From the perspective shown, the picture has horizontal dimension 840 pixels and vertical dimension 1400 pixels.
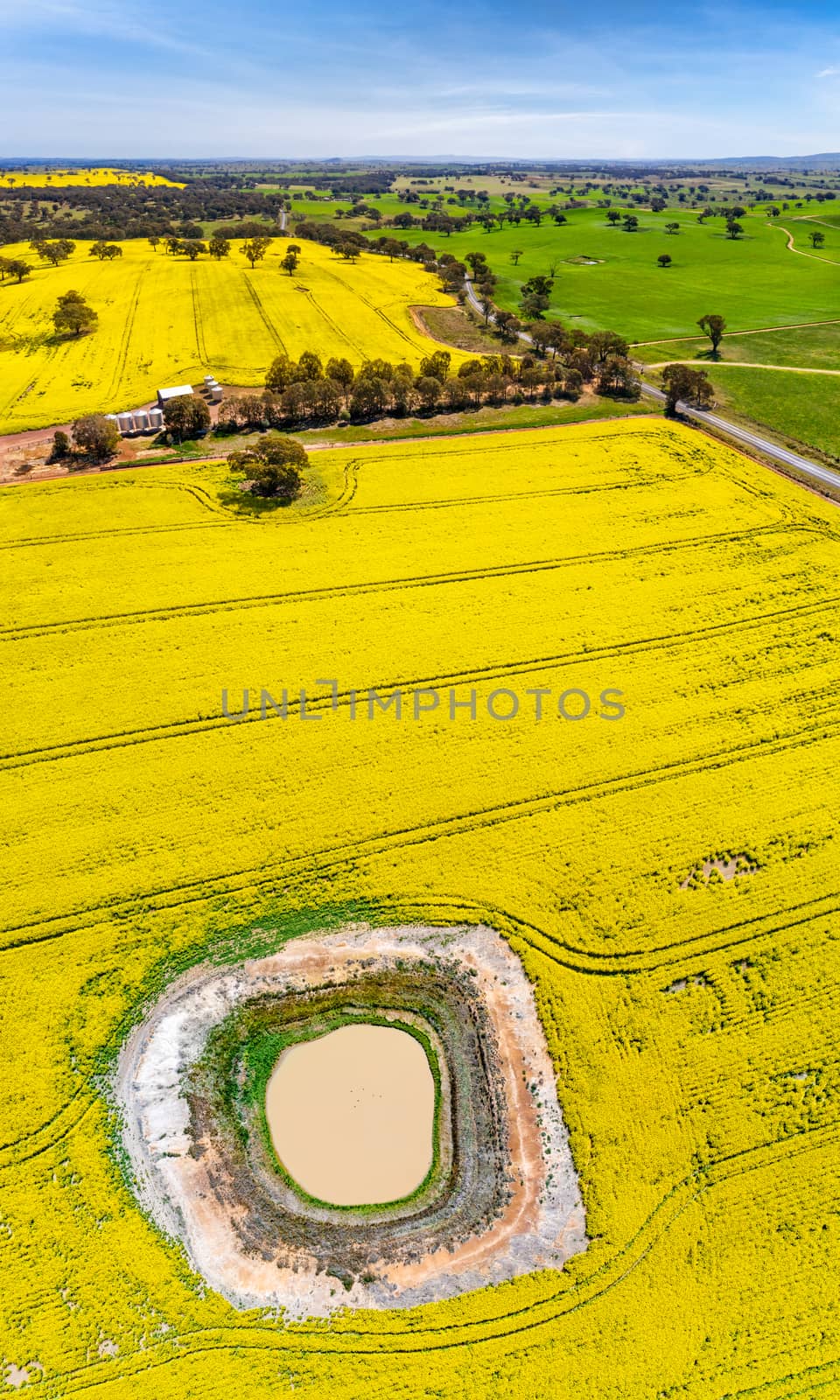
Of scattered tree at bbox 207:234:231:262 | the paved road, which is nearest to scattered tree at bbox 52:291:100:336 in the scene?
scattered tree at bbox 207:234:231:262

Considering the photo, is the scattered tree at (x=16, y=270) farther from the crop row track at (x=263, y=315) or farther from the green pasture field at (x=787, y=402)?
the green pasture field at (x=787, y=402)

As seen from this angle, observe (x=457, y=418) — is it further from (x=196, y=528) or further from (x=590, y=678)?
(x=590, y=678)

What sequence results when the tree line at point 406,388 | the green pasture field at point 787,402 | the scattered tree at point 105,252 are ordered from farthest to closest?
1. the scattered tree at point 105,252
2. the green pasture field at point 787,402
3. the tree line at point 406,388

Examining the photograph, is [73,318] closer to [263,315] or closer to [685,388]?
[263,315]

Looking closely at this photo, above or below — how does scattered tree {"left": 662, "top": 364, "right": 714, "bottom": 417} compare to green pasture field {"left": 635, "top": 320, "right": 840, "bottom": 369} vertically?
below

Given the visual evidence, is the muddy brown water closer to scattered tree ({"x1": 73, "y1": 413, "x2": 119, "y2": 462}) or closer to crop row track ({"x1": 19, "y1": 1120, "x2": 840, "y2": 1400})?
crop row track ({"x1": 19, "y1": 1120, "x2": 840, "y2": 1400})

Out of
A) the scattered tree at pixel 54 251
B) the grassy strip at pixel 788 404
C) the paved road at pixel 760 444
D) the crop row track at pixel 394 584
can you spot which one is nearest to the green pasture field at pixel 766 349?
the grassy strip at pixel 788 404

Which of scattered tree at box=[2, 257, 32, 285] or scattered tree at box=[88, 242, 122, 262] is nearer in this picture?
scattered tree at box=[2, 257, 32, 285]
